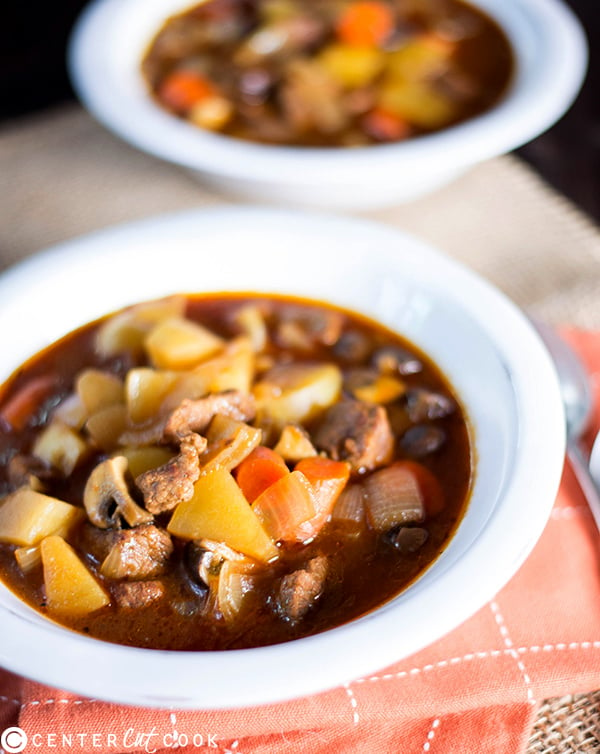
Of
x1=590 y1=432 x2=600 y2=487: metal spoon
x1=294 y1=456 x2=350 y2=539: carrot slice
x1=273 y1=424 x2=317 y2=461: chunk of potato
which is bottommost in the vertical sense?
x1=590 y1=432 x2=600 y2=487: metal spoon

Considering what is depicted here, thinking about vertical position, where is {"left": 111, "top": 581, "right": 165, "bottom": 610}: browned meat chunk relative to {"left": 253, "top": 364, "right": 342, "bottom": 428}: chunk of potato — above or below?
above

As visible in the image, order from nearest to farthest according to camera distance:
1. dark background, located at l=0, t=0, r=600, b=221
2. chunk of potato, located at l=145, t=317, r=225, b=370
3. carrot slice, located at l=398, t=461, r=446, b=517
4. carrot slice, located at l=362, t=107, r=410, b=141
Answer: carrot slice, located at l=398, t=461, r=446, b=517 → chunk of potato, located at l=145, t=317, r=225, b=370 → carrot slice, located at l=362, t=107, r=410, b=141 → dark background, located at l=0, t=0, r=600, b=221

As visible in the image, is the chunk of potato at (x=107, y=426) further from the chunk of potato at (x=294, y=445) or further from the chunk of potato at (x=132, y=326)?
the chunk of potato at (x=294, y=445)

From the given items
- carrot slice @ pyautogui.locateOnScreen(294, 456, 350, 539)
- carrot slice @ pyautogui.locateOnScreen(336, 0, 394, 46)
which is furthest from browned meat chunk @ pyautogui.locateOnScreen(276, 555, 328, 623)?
carrot slice @ pyautogui.locateOnScreen(336, 0, 394, 46)

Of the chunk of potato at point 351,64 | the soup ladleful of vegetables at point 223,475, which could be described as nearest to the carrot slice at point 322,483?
the soup ladleful of vegetables at point 223,475

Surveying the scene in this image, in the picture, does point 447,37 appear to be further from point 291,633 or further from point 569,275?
point 291,633

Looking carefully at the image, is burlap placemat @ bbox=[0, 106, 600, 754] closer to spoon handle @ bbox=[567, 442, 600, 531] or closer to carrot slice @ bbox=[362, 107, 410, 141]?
carrot slice @ bbox=[362, 107, 410, 141]
